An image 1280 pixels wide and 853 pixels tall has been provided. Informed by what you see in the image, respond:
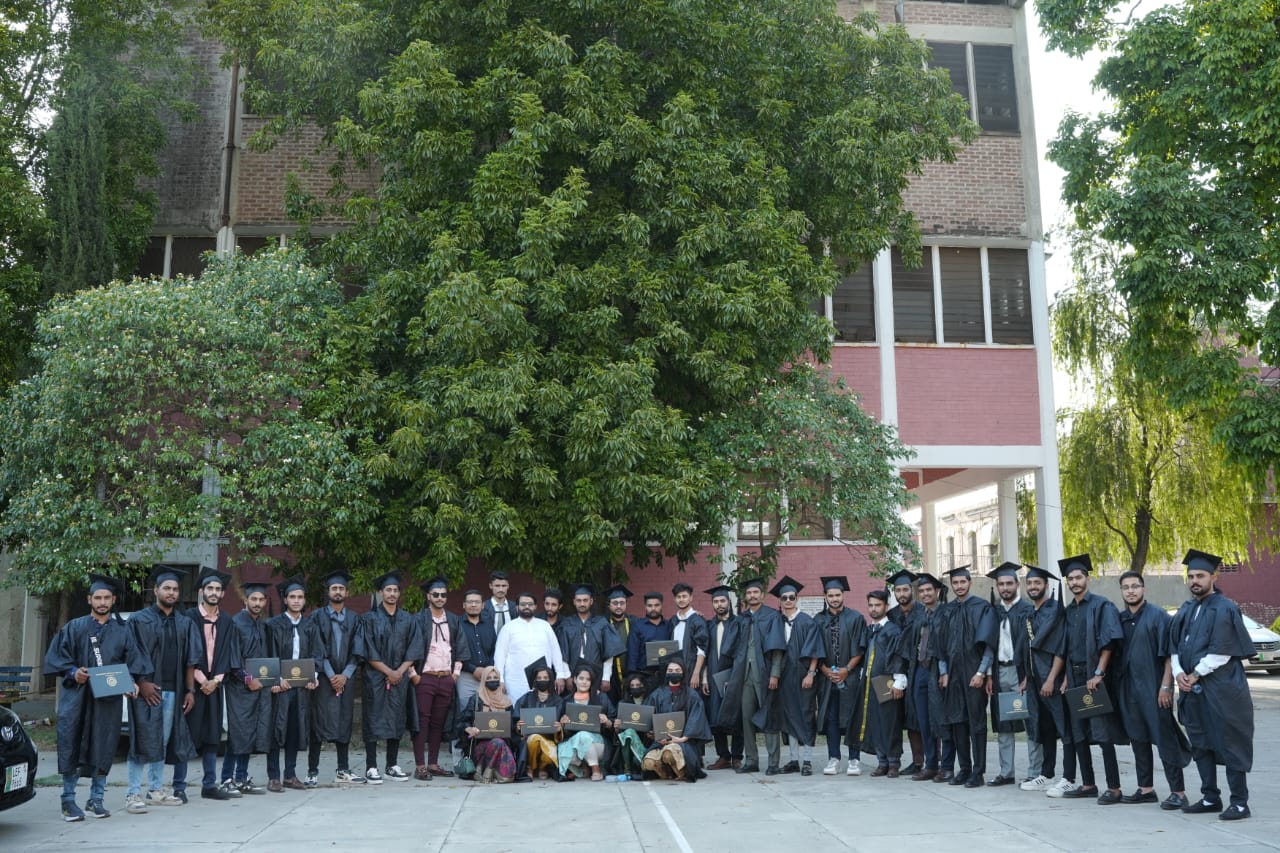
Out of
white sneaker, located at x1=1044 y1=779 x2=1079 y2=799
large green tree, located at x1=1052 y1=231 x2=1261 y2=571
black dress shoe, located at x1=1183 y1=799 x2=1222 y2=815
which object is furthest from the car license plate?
large green tree, located at x1=1052 y1=231 x2=1261 y2=571

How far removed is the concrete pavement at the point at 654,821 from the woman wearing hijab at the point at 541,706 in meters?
0.39

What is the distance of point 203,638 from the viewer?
11.1 metres

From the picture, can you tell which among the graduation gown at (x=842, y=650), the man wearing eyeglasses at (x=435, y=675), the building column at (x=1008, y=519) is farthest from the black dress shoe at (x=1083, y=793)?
the building column at (x=1008, y=519)

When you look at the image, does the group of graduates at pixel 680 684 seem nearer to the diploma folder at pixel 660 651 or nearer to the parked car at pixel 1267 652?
the diploma folder at pixel 660 651

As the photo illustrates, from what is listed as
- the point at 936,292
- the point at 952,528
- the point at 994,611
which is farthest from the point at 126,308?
the point at 952,528

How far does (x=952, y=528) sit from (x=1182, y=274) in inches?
1370

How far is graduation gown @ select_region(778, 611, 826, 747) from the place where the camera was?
Result: 12961 millimetres

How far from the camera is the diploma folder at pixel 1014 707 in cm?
1134

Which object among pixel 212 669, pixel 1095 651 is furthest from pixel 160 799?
pixel 1095 651

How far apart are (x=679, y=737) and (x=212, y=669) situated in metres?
4.84

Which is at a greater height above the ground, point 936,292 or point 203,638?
point 936,292

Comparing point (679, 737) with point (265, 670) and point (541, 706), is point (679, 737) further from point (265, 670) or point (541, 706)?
point (265, 670)

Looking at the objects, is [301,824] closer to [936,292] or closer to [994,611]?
[994,611]

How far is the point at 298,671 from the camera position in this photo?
11664mm
